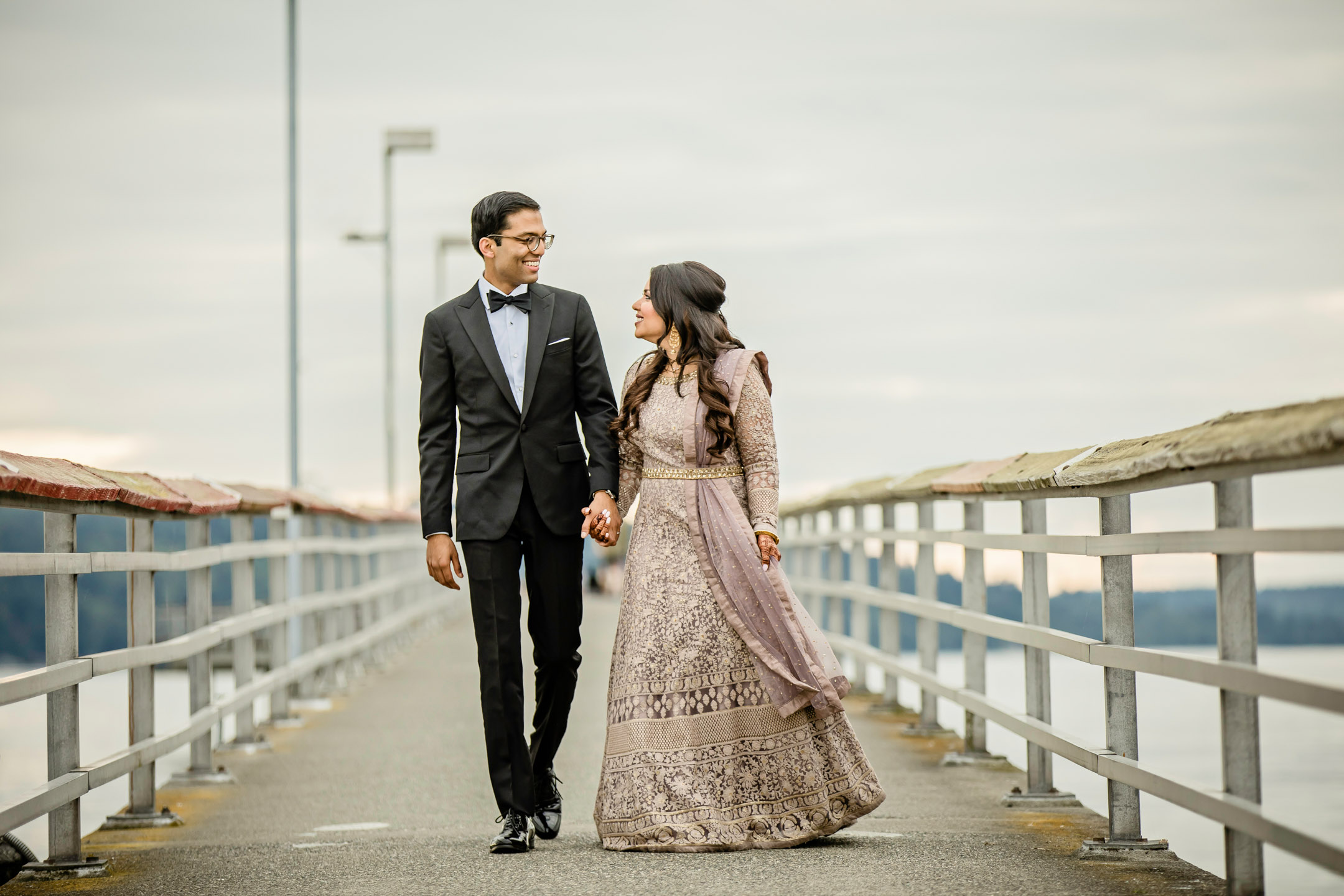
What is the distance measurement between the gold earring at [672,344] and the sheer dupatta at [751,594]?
0.49ft

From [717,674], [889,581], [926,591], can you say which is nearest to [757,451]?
[717,674]

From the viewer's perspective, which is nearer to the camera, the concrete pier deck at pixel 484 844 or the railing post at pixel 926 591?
the concrete pier deck at pixel 484 844

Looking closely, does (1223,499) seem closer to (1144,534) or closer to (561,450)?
(1144,534)

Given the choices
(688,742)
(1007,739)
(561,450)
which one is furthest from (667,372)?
(1007,739)

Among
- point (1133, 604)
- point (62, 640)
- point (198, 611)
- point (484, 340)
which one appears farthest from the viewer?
point (198, 611)

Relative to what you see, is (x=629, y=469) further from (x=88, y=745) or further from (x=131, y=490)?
(x=88, y=745)

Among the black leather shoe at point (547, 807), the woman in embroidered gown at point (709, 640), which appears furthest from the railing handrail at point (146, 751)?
the woman in embroidered gown at point (709, 640)

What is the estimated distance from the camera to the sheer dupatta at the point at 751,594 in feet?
16.0

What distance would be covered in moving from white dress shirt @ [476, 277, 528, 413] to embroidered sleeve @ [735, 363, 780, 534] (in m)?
0.70

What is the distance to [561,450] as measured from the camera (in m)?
5.14

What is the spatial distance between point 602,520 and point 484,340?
69cm

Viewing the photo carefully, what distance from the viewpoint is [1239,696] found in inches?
143

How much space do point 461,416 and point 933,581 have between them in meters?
3.34

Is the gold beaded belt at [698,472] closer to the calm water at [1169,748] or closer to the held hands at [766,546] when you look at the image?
the held hands at [766,546]
